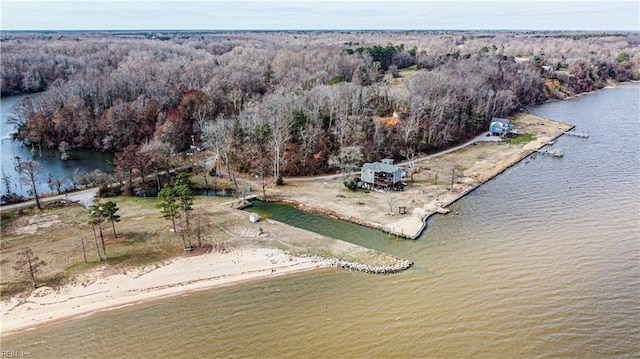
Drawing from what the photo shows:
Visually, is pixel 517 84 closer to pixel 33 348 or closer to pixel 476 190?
pixel 476 190

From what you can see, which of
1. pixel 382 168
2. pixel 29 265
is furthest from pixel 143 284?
pixel 382 168

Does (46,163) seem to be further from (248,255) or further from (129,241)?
(248,255)

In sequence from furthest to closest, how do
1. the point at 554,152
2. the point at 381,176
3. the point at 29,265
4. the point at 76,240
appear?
the point at 554,152 → the point at 381,176 → the point at 76,240 → the point at 29,265

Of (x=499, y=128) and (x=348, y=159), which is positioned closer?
(x=348, y=159)

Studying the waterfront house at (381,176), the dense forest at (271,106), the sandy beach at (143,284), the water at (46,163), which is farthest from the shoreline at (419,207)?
the water at (46,163)

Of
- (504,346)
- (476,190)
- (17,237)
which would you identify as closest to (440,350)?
(504,346)

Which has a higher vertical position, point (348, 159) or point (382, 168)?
point (382, 168)
